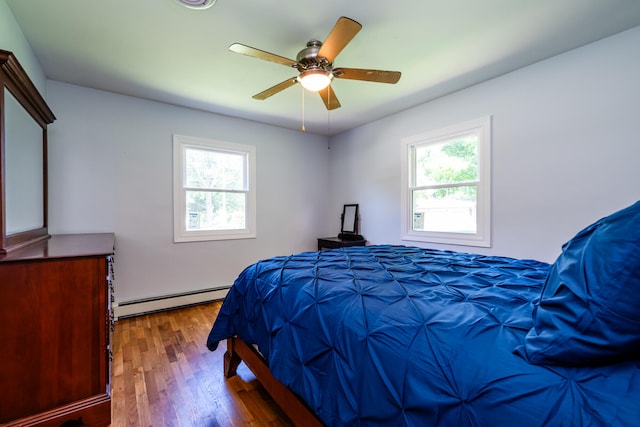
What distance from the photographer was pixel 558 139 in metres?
2.43

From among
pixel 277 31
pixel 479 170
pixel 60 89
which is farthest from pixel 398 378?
pixel 60 89

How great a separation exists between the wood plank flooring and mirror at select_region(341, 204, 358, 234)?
250 cm

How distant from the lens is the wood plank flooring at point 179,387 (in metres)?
1.64

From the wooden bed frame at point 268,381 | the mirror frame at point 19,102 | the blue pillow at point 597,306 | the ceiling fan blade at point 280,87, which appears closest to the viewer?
the blue pillow at point 597,306

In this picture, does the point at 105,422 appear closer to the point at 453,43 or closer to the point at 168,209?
the point at 168,209

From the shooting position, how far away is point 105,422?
63.0 inches

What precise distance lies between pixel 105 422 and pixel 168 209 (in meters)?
2.34

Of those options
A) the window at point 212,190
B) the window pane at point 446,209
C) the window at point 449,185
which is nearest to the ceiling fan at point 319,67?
the window at point 449,185

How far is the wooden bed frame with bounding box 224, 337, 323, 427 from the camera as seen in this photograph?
1299mm

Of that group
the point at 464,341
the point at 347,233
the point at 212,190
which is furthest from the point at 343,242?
the point at 464,341

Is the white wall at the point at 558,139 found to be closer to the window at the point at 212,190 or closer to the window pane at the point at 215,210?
the window at the point at 212,190

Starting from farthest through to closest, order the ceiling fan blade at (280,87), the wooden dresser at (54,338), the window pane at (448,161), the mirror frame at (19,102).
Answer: the window pane at (448,161) < the ceiling fan blade at (280,87) < the mirror frame at (19,102) < the wooden dresser at (54,338)

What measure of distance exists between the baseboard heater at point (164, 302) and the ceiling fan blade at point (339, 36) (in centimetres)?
314

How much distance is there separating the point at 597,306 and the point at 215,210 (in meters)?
3.86
